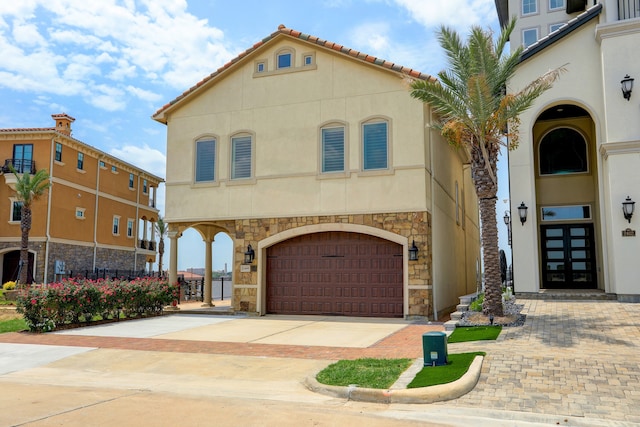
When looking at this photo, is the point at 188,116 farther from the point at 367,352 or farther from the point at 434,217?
the point at 367,352

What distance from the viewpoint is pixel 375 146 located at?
17.9 metres

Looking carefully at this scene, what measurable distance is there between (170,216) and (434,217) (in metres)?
9.63

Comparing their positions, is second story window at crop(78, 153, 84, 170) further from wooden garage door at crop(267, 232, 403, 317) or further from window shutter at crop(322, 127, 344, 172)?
window shutter at crop(322, 127, 344, 172)

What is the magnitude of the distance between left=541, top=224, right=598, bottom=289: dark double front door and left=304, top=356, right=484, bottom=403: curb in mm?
13578

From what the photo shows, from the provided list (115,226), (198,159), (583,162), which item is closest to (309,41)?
(198,159)

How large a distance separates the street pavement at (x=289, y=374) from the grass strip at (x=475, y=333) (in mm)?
327

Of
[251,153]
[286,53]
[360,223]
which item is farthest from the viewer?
[286,53]

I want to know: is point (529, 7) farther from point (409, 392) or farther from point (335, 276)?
point (409, 392)

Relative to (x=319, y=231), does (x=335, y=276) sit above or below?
below

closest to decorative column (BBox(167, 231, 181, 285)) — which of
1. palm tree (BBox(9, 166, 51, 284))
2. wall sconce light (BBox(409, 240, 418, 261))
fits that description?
wall sconce light (BBox(409, 240, 418, 261))

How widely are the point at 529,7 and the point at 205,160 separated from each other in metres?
25.5

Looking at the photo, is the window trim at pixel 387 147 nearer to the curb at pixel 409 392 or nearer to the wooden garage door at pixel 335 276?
the wooden garage door at pixel 335 276

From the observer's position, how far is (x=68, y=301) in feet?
50.4

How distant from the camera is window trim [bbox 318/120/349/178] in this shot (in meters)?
18.1
